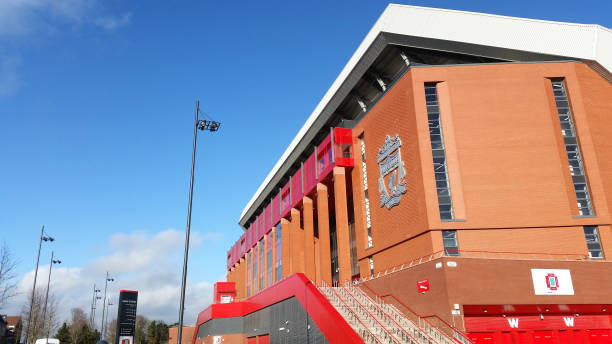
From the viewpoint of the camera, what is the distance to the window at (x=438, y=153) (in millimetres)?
30516

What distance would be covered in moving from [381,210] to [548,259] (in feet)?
40.3

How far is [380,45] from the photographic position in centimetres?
3619

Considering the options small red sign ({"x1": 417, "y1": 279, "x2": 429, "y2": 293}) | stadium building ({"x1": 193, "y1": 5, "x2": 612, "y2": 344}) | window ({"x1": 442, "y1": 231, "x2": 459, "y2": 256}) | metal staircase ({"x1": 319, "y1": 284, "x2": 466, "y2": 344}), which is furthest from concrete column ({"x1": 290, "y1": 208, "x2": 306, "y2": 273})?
small red sign ({"x1": 417, "y1": 279, "x2": 429, "y2": 293})

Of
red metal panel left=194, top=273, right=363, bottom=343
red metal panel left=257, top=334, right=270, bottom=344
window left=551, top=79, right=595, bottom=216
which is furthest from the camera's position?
red metal panel left=257, top=334, right=270, bottom=344

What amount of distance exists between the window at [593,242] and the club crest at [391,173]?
38.8ft

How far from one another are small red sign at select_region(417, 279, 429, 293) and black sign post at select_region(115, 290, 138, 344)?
39.1m

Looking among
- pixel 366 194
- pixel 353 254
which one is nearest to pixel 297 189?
pixel 353 254

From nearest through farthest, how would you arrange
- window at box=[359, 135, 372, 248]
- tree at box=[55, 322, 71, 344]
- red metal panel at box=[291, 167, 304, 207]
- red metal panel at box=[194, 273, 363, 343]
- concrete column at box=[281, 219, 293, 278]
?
red metal panel at box=[194, 273, 363, 343], window at box=[359, 135, 372, 248], red metal panel at box=[291, 167, 304, 207], concrete column at box=[281, 219, 293, 278], tree at box=[55, 322, 71, 344]

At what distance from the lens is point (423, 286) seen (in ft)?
90.4

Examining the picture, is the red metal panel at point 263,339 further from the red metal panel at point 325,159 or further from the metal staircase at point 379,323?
the red metal panel at point 325,159

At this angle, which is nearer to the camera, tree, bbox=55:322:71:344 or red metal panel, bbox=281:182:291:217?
red metal panel, bbox=281:182:291:217

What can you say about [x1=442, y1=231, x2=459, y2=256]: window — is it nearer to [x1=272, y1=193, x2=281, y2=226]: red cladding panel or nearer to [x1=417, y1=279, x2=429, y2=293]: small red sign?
[x1=417, y1=279, x2=429, y2=293]: small red sign

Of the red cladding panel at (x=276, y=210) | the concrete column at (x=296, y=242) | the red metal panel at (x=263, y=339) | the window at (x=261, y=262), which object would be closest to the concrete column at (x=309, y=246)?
the concrete column at (x=296, y=242)

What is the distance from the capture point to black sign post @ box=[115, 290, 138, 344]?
53375 mm
